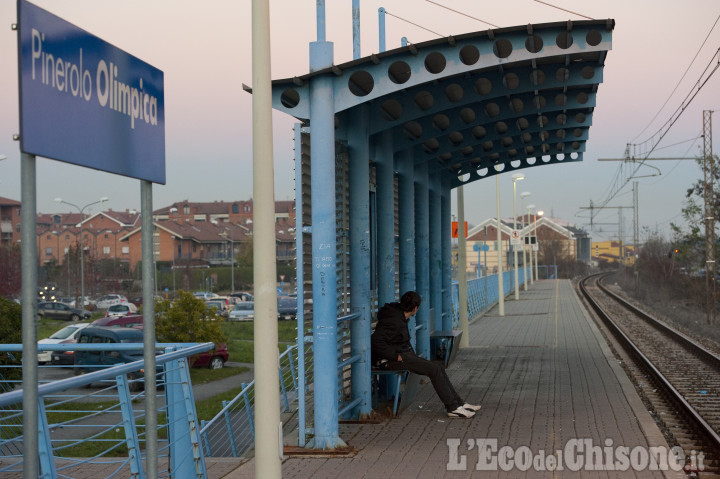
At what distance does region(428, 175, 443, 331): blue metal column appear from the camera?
15500 mm

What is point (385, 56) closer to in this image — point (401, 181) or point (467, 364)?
point (401, 181)

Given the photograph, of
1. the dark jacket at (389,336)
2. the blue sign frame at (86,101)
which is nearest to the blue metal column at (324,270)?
the dark jacket at (389,336)

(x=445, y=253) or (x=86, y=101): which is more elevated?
(x=86, y=101)

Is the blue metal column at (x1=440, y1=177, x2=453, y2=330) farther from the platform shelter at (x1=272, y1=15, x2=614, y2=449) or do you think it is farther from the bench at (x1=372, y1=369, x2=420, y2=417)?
the bench at (x1=372, y1=369, x2=420, y2=417)

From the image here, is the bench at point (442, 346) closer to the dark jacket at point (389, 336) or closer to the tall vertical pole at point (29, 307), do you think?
the dark jacket at point (389, 336)

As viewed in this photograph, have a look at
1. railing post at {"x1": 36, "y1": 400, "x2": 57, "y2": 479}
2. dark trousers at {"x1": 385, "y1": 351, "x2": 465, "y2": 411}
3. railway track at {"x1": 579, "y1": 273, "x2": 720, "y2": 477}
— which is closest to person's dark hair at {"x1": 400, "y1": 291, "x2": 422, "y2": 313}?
dark trousers at {"x1": 385, "y1": 351, "x2": 465, "y2": 411}

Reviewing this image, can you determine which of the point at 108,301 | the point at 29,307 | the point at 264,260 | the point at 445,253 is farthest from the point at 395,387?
the point at 108,301

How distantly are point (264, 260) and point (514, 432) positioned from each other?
14.7 feet

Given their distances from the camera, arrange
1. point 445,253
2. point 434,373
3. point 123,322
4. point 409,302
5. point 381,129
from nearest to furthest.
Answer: point 381,129 → point 434,373 → point 409,302 → point 445,253 → point 123,322

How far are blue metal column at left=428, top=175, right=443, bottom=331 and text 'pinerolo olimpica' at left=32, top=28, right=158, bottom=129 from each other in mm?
11688

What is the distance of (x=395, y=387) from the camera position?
11.1m

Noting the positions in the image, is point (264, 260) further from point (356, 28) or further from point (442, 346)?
point (442, 346)

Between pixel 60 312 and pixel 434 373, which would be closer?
pixel 434 373

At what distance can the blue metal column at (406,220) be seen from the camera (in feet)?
40.6
